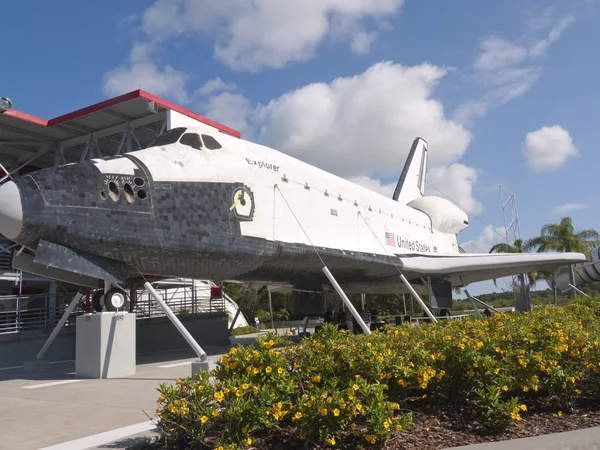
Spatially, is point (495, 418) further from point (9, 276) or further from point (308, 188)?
point (9, 276)

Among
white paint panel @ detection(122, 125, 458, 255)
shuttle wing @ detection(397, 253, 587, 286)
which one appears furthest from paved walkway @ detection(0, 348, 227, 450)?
shuttle wing @ detection(397, 253, 587, 286)

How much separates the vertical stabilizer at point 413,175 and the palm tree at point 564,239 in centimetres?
1717

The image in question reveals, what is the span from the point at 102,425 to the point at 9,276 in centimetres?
1611

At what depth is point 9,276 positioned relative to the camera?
1772 cm

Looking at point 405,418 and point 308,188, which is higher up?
point 308,188

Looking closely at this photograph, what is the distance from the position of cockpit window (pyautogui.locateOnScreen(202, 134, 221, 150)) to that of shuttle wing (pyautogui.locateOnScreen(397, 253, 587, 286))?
5.84 metres

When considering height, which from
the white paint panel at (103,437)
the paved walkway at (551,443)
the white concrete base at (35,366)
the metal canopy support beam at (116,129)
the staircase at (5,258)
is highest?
the metal canopy support beam at (116,129)

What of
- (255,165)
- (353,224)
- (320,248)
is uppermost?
(255,165)

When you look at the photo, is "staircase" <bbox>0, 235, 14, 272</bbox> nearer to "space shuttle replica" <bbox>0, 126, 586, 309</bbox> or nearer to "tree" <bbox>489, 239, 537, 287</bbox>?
"space shuttle replica" <bbox>0, 126, 586, 309</bbox>

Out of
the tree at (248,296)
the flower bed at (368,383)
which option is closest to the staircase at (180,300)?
the tree at (248,296)

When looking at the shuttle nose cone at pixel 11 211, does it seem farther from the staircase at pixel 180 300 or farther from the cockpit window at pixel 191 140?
the staircase at pixel 180 300

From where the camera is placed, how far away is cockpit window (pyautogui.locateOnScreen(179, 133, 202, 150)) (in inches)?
317

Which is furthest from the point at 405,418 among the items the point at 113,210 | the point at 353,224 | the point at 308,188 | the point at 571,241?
the point at 571,241

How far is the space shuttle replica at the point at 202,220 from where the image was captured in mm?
6438
